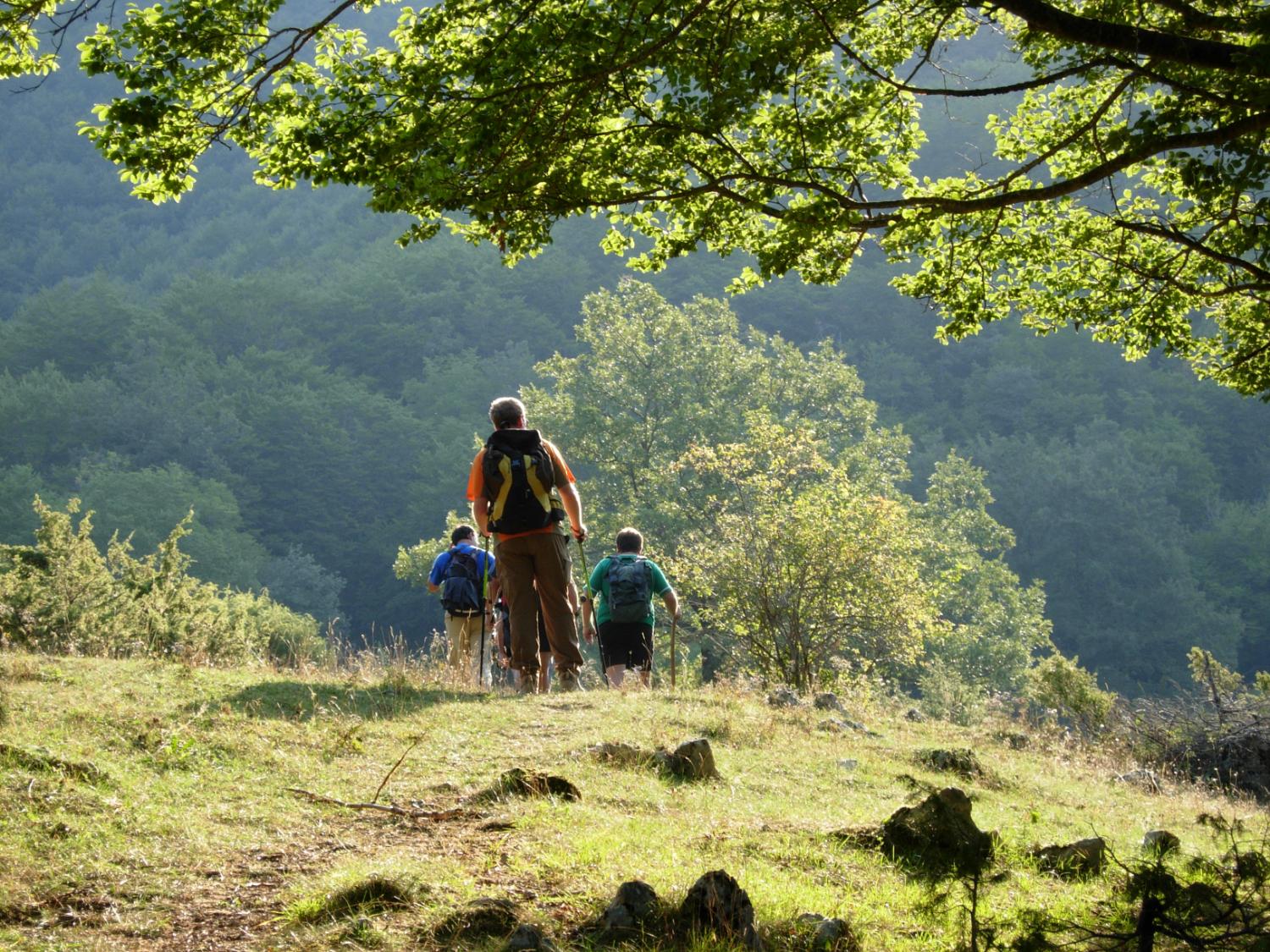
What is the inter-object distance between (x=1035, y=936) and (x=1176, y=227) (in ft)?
17.6

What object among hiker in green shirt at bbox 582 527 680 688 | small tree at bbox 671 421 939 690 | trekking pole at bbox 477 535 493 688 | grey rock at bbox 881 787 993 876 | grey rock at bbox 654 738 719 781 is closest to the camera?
grey rock at bbox 881 787 993 876

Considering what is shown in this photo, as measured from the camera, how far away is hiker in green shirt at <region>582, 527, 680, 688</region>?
970 centimetres

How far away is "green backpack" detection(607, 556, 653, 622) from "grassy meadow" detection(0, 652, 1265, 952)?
189cm

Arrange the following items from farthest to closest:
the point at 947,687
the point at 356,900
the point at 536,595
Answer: the point at 947,687, the point at 536,595, the point at 356,900

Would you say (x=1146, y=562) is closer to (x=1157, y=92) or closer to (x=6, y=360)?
(x=1157, y=92)

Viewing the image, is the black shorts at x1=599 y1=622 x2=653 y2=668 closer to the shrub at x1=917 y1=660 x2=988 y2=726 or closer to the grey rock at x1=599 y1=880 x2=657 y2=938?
the grey rock at x1=599 y1=880 x2=657 y2=938

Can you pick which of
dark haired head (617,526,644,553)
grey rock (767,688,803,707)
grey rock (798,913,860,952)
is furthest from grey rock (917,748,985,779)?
grey rock (798,913,860,952)

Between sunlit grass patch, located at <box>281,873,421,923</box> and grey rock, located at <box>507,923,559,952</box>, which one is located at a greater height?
sunlit grass patch, located at <box>281,873,421,923</box>

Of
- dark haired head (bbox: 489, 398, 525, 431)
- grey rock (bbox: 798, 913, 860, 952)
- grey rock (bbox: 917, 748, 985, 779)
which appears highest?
dark haired head (bbox: 489, 398, 525, 431)

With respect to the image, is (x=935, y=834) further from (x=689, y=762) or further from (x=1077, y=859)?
(x=689, y=762)

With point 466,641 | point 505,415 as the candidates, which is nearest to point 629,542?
point 466,641

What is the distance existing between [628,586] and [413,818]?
16.6 feet

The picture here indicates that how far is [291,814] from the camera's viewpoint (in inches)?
186

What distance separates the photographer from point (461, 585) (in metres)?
10.2
